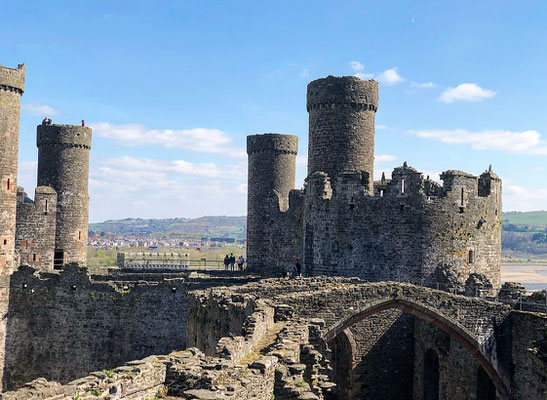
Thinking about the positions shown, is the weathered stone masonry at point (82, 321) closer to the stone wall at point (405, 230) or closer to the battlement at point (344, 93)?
the stone wall at point (405, 230)

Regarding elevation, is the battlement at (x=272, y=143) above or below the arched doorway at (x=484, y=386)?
above

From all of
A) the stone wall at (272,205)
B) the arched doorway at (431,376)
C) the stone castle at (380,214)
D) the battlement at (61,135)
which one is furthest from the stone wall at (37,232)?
the arched doorway at (431,376)

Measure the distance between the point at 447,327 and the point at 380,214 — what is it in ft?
20.6

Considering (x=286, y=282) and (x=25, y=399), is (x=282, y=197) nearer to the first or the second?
(x=286, y=282)

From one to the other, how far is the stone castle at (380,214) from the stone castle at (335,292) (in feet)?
0.20

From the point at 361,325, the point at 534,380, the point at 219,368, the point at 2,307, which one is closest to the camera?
the point at 219,368

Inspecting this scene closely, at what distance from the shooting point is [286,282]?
23719 mm

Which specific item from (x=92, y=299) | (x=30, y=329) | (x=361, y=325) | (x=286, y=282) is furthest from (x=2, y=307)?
(x=361, y=325)

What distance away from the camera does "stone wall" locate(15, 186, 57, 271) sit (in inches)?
1330

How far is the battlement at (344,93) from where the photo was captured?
30266 millimetres

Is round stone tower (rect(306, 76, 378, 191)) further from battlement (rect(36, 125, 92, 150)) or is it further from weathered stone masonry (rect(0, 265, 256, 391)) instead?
battlement (rect(36, 125, 92, 150))

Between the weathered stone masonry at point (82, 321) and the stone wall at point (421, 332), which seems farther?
the weathered stone masonry at point (82, 321)

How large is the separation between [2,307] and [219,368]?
2206 centimetres

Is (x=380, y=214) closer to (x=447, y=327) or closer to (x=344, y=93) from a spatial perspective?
(x=447, y=327)
